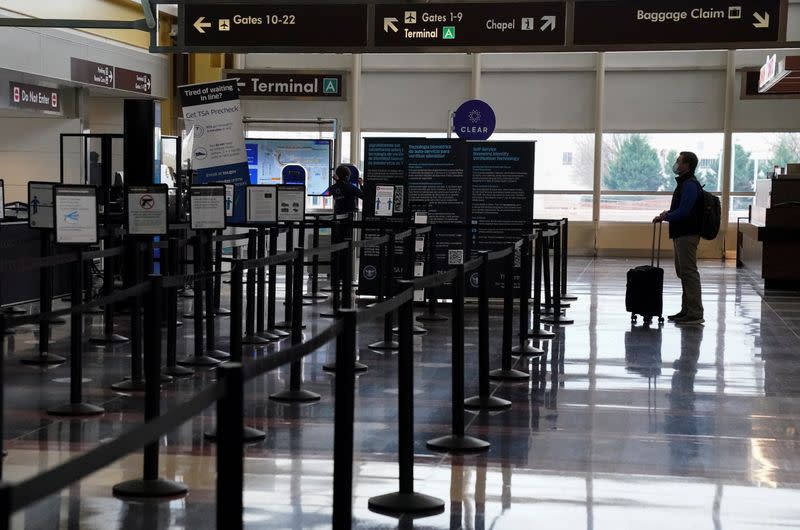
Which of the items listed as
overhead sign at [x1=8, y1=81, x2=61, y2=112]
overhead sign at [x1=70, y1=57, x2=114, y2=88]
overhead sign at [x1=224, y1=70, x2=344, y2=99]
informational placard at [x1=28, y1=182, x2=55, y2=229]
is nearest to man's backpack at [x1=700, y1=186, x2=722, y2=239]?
informational placard at [x1=28, y1=182, x2=55, y2=229]

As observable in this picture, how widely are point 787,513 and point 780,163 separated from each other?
2070cm

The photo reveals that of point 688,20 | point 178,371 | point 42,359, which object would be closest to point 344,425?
point 178,371

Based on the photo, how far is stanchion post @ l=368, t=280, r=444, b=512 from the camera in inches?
206

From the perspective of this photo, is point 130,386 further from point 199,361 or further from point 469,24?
point 469,24

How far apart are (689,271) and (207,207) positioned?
5.17 m

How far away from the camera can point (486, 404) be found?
768 centimetres

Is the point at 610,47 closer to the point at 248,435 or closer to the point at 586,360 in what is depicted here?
the point at 586,360

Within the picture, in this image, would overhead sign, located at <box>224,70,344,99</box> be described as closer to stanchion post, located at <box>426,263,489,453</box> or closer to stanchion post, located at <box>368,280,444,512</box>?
stanchion post, located at <box>426,263,489,453</box>

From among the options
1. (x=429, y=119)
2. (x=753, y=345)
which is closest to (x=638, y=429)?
(x=753, y=345)

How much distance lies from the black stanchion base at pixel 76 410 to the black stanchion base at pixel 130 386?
0.74m

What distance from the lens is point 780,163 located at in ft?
81.1

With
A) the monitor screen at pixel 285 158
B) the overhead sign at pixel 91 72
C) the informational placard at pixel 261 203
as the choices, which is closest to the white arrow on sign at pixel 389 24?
the informational placard at pixel 261 203

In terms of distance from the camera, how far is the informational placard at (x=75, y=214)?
897 cm

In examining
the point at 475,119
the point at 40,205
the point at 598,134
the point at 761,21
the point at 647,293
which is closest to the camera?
the point at 40,205
